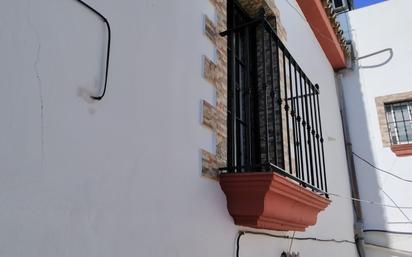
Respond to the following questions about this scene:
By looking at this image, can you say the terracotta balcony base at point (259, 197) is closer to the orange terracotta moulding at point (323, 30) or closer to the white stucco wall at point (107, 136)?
the white stucco wall at point (107, 136)

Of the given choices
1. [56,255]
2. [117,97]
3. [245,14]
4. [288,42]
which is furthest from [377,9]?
[56,255]

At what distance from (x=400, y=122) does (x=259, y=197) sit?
4658mm

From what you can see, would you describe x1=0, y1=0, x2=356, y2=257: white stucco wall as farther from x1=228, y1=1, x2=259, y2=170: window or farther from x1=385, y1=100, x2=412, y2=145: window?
x1=385, y1=100, x2=412, y2=145: window

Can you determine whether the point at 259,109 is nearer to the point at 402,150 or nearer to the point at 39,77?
the point at 39,77

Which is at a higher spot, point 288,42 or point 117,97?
point 288,42

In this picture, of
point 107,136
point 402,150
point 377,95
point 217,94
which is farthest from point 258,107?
point 377,95

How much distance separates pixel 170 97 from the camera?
1.69 meters

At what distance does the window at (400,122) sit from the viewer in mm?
5504

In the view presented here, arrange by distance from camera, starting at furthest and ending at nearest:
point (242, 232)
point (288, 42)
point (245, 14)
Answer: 1. point (288, 42)
2. point (245, 14)
3. point (242, 232)

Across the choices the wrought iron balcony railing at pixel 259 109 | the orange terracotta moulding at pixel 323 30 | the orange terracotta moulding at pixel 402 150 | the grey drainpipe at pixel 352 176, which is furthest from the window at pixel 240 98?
the orange terracotta moulding at pixel 402 150

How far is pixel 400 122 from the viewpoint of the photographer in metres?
5.59

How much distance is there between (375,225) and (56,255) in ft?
17.2

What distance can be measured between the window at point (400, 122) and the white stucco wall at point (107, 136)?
174 inches

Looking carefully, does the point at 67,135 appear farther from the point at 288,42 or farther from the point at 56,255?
the point at 288,42
